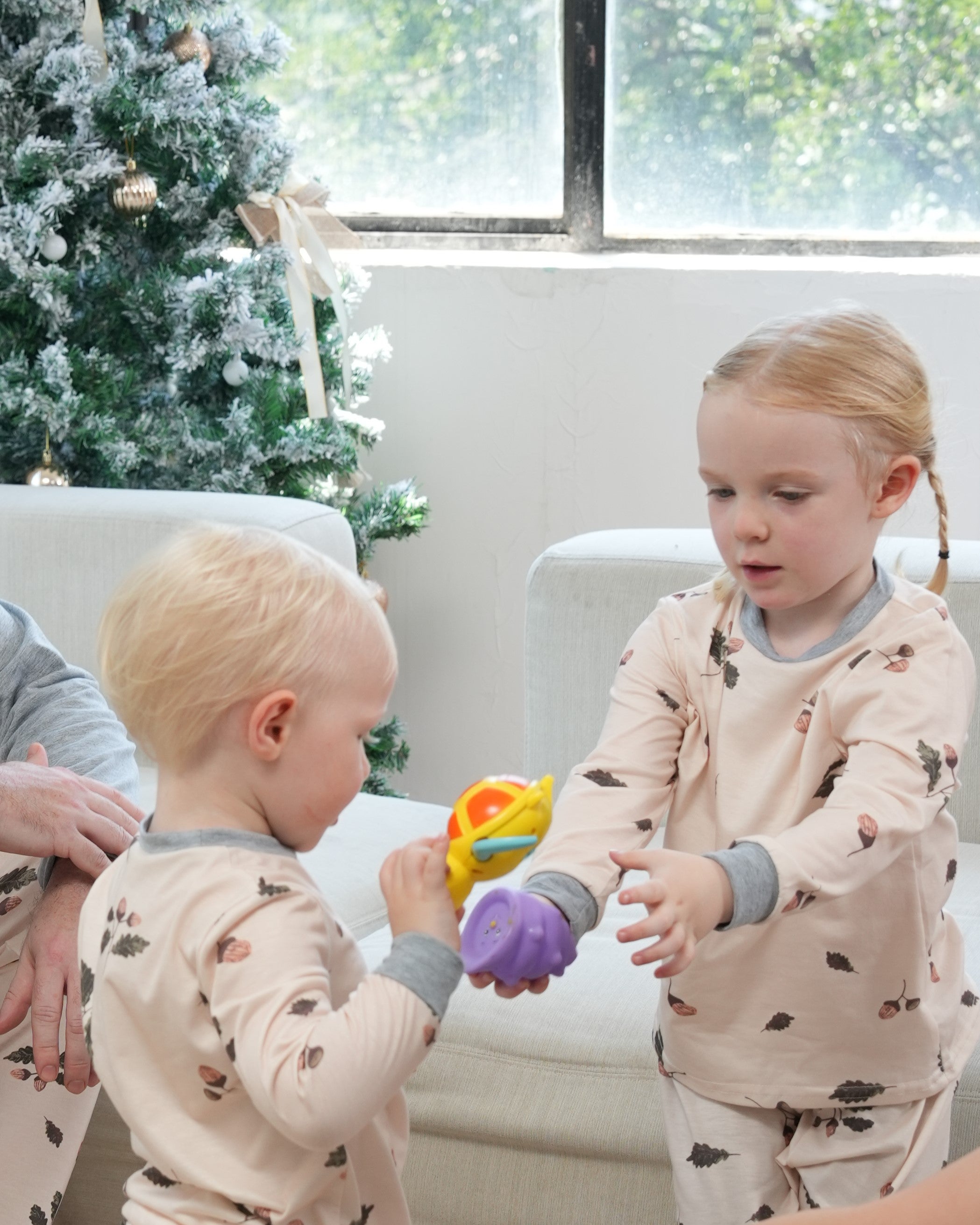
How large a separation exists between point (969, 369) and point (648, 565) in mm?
903

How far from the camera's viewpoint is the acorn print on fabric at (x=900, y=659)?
107cm

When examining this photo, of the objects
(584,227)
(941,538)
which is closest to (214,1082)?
(941,538)

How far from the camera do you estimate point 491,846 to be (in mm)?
856

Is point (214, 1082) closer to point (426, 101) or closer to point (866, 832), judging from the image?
point (866, 832)

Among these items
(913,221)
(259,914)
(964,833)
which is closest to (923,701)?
(259,914)

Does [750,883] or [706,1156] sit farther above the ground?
[750,883]

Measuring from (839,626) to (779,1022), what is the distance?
0.33 meters

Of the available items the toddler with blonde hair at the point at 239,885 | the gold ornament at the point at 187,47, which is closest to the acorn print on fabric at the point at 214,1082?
the toddler with blonde hair at the point at 239,885

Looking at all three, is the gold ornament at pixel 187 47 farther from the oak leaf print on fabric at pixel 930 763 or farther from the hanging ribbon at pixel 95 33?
the oak leaf print on fabric at pixel 930 763

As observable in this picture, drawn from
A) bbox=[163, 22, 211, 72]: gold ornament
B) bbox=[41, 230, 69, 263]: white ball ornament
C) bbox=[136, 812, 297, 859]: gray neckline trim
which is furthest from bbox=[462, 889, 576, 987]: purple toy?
bbox=[163, 22, 211, 72]: gold ornament

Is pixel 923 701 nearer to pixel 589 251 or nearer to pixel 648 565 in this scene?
pixel 648 565

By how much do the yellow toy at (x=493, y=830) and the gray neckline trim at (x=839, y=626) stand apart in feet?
1.03

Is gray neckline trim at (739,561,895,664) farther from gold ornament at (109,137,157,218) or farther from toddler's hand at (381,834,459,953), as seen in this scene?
gold ornament at (109,137,157,218)

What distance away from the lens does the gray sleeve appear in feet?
4.66
